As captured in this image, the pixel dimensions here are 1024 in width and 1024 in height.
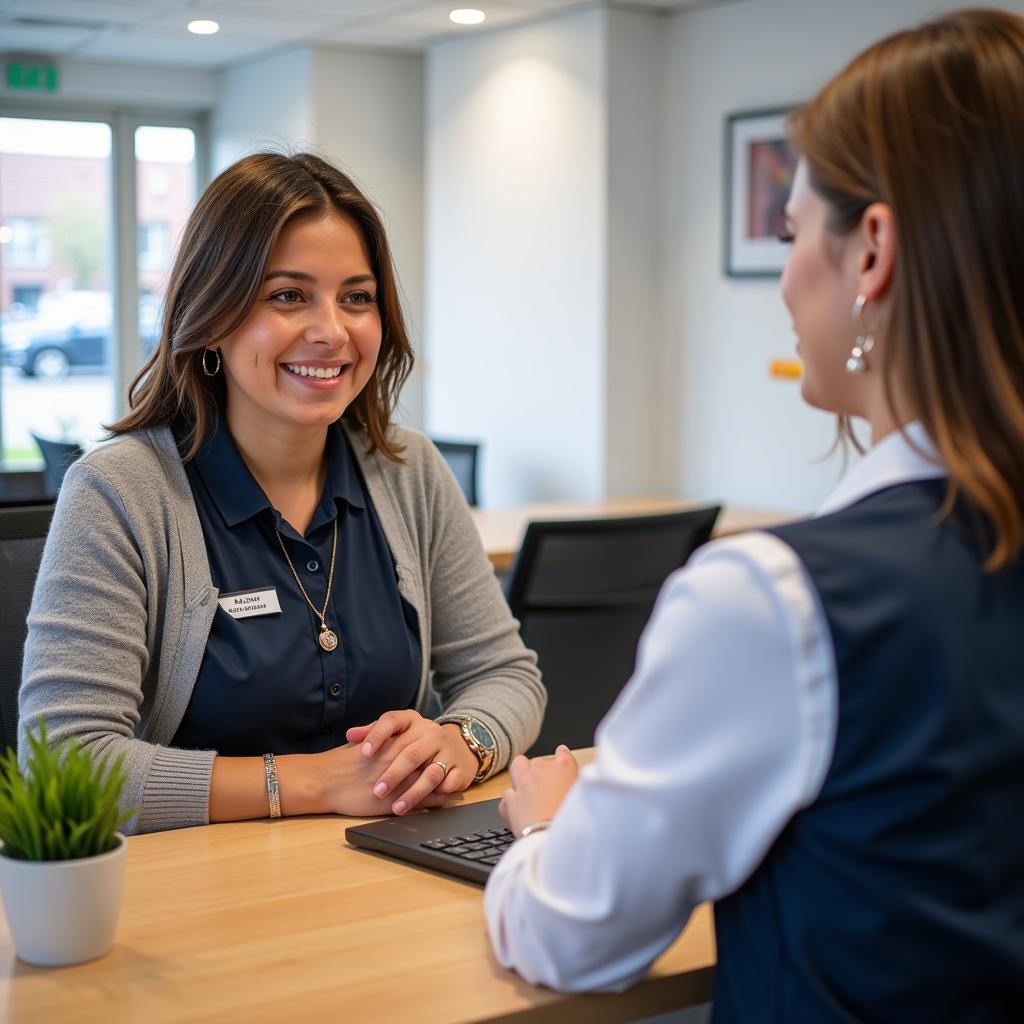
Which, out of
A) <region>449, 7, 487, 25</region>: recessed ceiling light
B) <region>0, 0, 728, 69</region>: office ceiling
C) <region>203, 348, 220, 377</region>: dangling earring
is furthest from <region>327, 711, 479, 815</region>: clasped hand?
<region>449, 7, 487, 25</region>: recessed ceiling light

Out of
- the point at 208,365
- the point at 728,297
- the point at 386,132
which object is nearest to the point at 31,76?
the point at 386,132

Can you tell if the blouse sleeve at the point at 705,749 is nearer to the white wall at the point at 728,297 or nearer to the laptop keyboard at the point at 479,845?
the laptop keyboard at the point at 479,845

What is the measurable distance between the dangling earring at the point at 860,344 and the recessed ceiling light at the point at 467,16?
445 centimetres

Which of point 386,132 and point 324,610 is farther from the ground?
point 386,132

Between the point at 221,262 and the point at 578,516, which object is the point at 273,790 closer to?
the point at 221,262

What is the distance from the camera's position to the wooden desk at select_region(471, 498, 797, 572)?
356 centimetres

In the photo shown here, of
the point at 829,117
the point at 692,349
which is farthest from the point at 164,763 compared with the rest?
the point at 692,349

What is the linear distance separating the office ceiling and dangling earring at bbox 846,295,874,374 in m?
4.29

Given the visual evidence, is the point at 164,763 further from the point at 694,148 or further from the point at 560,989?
the point at 694,148

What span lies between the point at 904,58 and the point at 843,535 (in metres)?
0.32

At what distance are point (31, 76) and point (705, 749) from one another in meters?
6.14

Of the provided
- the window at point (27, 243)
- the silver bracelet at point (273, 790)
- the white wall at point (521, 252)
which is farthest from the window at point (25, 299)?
the silver bracelet at point (273, 790)

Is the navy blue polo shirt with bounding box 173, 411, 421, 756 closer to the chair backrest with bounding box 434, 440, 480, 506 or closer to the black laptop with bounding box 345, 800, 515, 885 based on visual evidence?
the black laptop with bounding box 345, 800, 515, 885

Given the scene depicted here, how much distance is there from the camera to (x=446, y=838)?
1.36 metres
